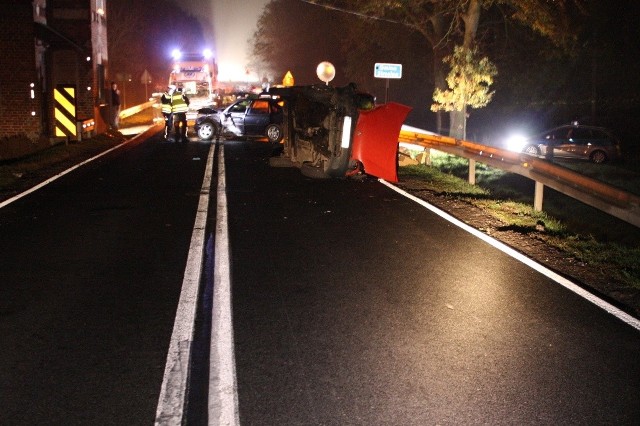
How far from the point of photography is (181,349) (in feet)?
17.7

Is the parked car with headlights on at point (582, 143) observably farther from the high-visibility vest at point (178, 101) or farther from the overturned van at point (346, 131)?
the overturned van at point (346, 131)

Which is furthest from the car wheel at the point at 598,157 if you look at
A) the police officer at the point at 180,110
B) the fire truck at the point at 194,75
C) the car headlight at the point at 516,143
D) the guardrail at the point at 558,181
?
the fire truck at the point at 194,75

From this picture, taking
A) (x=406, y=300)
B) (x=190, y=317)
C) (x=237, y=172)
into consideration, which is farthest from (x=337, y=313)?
(x=237, y=172)

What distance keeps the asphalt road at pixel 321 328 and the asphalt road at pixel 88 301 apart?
0.02 m

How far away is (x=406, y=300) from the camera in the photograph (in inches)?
266

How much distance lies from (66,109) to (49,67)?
579 cm

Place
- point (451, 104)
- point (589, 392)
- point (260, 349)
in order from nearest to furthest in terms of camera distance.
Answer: point (589, 392)
point (260, 349)
point (451, 104)

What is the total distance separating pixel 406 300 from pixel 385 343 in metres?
1.21

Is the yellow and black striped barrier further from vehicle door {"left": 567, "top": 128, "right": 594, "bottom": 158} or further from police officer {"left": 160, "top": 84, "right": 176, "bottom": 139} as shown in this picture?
vehicle door {"left": 567, "top": 128, "right": 594, "bottom": 158}

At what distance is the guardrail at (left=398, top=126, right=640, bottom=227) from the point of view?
917 centimetres

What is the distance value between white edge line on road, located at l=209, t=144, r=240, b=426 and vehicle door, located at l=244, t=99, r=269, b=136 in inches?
719

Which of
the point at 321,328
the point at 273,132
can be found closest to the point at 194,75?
the point at 273,132

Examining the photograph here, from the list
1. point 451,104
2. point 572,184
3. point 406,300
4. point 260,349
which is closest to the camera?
point 260,349

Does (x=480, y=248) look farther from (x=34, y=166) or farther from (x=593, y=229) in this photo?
(x=34, y=166)
